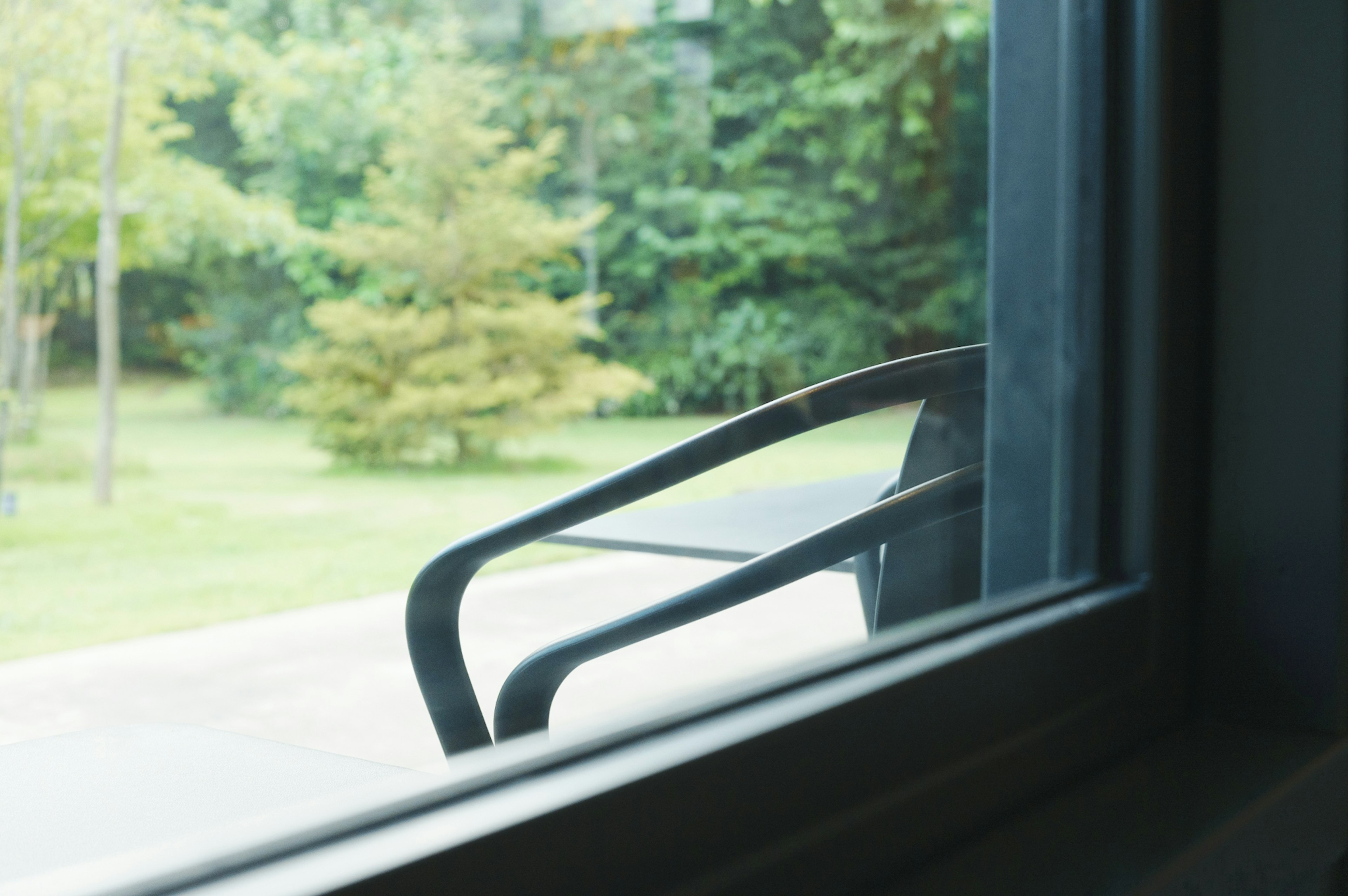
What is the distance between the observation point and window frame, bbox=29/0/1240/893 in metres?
0.30

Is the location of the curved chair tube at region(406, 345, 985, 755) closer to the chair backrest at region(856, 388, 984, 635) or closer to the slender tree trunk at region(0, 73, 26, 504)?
the chair backrest at region(856, 388, 984, 635)

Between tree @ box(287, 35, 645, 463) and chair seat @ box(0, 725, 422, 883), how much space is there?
711mm

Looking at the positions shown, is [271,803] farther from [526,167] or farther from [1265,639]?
[526,167]

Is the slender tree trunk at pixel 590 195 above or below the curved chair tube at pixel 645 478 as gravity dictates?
above

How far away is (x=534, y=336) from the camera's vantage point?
251 cm

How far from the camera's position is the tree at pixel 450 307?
1857mm

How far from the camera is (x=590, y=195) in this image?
1.68m

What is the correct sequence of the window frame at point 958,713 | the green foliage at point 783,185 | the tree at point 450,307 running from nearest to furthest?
the window frame at point 958,713, the green foliage at point 783,185, the tree at point 450,307

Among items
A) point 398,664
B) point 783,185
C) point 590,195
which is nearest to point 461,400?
point 590,195

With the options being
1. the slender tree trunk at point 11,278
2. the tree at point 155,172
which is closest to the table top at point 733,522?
the tree at point 155,172

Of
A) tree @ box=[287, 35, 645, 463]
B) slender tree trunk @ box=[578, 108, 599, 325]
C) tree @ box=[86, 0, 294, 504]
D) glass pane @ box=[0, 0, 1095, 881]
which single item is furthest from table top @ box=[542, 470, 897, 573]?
slender tree trunk @ box=[578, 108, 599, 325]

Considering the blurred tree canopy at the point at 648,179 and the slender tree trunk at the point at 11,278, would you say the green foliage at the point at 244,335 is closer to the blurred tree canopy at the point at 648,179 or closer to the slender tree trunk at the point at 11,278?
the blurred tree canopy at the point at 648,179

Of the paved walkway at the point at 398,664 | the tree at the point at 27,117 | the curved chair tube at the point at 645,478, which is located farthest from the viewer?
the tree at the point at 27,117

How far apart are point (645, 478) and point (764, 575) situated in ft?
0.29
